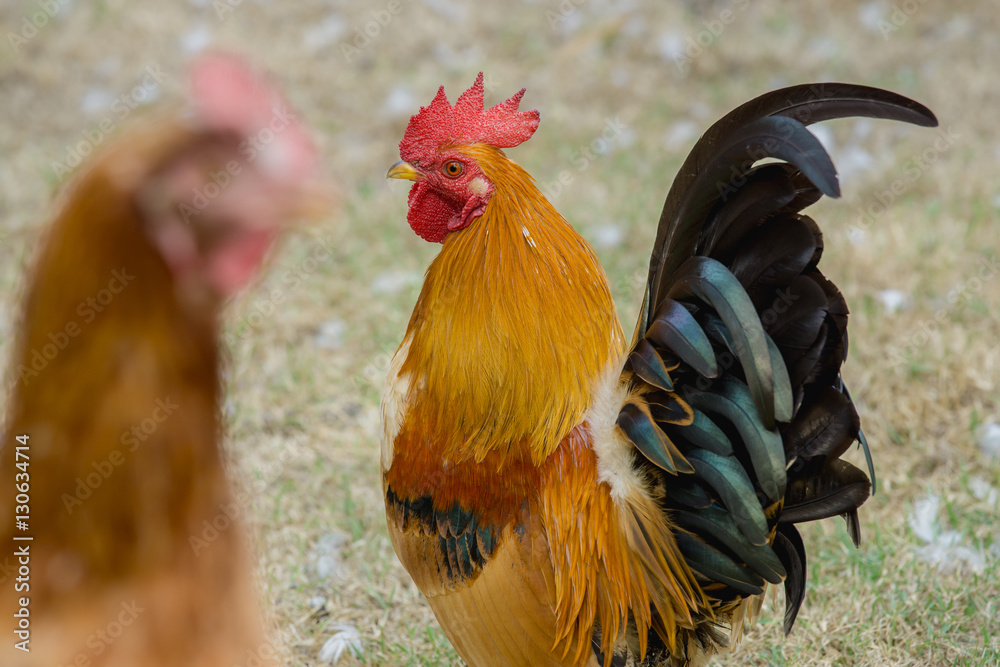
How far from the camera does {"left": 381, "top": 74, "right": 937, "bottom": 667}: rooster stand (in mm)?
1948

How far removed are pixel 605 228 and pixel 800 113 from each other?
3.39 meters

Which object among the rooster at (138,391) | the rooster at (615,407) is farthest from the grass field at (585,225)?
the rooster at (615,407)

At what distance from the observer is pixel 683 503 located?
2.09m

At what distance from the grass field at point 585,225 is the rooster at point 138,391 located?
0.25 m

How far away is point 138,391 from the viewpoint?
1341mm

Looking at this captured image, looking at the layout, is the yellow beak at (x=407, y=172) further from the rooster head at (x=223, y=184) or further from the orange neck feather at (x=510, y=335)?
the rooster head at (x=223, y=184)

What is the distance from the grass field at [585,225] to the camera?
3164 millimetres

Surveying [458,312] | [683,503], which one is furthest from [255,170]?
[683,503]

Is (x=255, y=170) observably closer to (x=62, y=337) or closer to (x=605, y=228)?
(x=62, y=337)

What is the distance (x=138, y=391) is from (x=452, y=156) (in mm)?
1171

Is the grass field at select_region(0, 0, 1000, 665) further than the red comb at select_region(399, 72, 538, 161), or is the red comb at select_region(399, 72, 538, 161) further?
the grass field at select_region(0, 0, 1000, 665)

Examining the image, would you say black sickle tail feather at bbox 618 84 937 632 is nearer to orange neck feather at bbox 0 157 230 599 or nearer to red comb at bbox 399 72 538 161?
red comb at bbox 399 72 538 161

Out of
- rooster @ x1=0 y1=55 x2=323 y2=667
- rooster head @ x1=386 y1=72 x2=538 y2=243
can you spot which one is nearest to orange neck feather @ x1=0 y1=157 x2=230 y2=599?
rooster @ x1=0 y1=55 x2=323 y2=667

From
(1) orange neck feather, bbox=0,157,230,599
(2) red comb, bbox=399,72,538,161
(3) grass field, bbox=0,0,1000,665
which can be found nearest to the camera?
(1) orange neck feather, bbox=0,157,230,599
